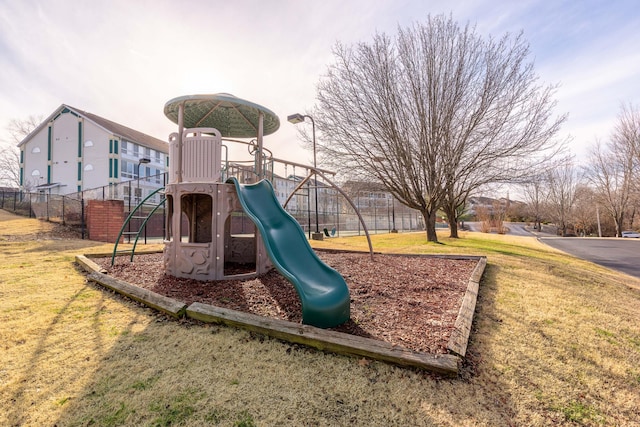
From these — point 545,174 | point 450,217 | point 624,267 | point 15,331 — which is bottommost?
point 624,267

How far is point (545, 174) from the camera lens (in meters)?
12.7

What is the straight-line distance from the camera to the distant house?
30.6 meters

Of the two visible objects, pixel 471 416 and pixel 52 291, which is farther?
pixel 52 291

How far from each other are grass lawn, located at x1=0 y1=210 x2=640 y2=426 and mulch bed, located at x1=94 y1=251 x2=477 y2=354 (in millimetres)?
450

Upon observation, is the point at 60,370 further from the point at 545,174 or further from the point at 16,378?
the point at 545,174

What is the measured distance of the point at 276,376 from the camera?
2432 millimetres

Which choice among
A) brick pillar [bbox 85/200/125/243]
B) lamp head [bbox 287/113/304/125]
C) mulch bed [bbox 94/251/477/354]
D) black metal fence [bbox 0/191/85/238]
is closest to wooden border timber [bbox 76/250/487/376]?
mulch bed [bbox 94/251/477/354]

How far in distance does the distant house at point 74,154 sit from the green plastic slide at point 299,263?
30992mm

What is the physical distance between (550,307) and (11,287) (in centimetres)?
839

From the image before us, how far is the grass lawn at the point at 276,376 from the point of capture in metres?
2.04

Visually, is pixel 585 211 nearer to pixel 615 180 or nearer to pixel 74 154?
pixel 615 180

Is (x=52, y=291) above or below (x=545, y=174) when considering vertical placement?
below

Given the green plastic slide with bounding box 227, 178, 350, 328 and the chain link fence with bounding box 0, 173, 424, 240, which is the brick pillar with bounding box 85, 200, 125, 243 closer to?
the chain link fence with bounding box 0, 173, 424, 240

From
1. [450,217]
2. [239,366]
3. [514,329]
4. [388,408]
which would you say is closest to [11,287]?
[239,366]
